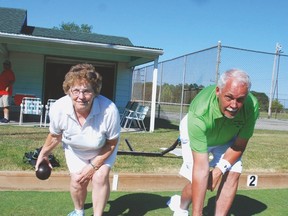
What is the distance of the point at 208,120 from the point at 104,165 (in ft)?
3.28

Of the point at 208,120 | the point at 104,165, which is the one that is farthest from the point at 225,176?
the point at 104,165

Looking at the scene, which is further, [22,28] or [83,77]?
[22,28]

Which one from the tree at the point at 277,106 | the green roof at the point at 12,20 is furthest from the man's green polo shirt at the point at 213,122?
the tree at the point at 277,106

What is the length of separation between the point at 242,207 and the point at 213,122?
1704 mm

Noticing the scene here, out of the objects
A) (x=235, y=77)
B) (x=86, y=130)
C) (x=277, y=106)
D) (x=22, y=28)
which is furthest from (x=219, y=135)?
(x=277, y=106)

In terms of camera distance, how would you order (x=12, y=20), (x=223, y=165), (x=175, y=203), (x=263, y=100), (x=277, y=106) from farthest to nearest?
(x=277, y=106), (x=263, y=100), (x=12, y=20), (x=175, y=203), (x=223, y=165)

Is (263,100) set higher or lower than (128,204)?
higher

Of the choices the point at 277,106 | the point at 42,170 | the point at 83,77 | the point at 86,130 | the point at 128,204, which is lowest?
the point at 128,204

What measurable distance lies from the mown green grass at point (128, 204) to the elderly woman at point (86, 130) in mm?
554

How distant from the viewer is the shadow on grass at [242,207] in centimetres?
407

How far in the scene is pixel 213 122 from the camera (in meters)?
2.99

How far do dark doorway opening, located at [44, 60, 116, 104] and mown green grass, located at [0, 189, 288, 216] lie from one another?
1040cm

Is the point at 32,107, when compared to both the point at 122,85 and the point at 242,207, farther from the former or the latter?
the point at 242,207

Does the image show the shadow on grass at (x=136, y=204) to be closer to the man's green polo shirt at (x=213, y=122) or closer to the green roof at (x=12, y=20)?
the man's green polo shirt at (x=213, y=122)
